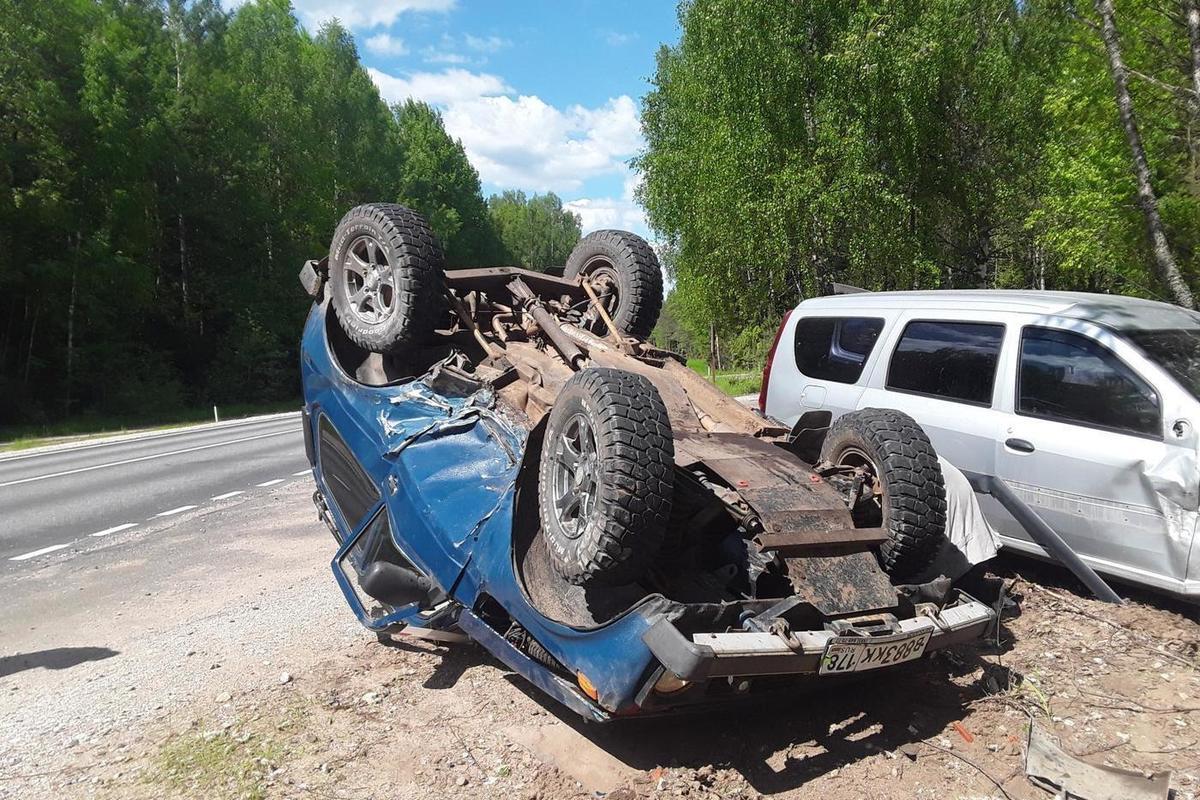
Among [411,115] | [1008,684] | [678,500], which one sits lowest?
[1008,684]

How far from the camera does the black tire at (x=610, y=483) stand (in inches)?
114

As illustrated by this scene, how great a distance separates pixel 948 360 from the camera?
5414mm

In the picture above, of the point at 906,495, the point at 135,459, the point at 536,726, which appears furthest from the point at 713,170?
the point at 536,726

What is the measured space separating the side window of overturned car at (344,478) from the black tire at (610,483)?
166 centimetres

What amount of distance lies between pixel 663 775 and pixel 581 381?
62.9 inches

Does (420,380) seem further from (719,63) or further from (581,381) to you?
(719,63)

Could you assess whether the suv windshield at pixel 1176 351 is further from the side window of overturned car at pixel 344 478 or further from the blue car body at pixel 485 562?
the side window of overturned car at pixel 344 478

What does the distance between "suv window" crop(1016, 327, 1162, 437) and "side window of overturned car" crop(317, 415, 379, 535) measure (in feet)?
13.1

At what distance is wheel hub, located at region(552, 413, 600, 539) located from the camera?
3109 millimetres

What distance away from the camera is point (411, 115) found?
6300 cm

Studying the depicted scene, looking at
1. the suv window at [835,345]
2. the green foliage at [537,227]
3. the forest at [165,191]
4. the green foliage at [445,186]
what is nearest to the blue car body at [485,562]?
the suv window at [835,345]

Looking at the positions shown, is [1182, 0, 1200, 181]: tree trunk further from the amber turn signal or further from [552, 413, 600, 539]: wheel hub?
the amber turn signal

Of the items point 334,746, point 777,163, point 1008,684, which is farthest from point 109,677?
point 777,163

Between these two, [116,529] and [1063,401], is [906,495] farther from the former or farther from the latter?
[116,529]
